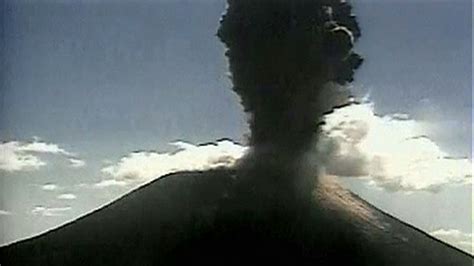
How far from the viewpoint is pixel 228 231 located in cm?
394

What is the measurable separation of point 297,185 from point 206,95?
1.47 feet

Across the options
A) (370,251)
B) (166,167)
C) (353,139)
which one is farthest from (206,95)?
(370,251)

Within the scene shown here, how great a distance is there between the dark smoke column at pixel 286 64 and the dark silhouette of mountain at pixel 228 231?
17 centimetres

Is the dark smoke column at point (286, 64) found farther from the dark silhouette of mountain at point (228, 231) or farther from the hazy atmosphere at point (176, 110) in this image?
the dark silhouette of mountain at point (228, 231)

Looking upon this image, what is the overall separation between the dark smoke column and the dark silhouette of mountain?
0.56ft

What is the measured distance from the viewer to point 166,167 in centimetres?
396

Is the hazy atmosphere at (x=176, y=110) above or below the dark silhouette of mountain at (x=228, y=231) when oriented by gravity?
above

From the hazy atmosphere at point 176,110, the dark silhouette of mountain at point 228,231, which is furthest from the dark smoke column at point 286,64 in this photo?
the dark silhouette of mountain at point 228,231

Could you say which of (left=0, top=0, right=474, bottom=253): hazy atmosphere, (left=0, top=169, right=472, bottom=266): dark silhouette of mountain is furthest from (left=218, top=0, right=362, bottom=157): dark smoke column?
(left=0, top=169, right=472, bottom=266): dark silhouette of mountain

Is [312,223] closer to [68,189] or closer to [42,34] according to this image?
[68,189]

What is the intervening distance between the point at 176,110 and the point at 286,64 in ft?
1.38

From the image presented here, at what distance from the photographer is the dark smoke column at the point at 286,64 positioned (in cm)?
395

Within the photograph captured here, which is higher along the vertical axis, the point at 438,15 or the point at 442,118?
the point at 438,15

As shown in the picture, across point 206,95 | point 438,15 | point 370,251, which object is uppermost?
point 438,15
